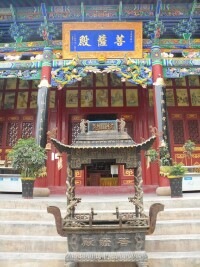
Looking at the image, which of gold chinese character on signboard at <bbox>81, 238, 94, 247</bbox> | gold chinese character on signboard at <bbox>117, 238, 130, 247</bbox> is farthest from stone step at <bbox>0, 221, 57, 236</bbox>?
gold chinese character on signboard at <bbox>117, 238, 130, 247</bbox>

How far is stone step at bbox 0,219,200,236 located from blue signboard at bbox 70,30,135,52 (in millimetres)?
5411

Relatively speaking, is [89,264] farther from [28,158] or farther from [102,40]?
[102,40]

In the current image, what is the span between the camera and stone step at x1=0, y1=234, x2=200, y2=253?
176 inches

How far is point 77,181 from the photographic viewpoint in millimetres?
9414

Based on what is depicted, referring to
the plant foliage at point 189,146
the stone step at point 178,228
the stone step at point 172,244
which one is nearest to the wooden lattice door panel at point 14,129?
the plant foliage at point 189,146

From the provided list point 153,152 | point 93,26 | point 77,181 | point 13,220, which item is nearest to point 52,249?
point 13,220

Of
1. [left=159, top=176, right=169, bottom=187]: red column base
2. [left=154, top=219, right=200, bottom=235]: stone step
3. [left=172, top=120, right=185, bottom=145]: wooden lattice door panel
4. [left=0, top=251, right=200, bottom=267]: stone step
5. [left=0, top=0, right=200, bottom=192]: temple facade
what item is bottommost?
[left=0, top=251, right=200, bottom=267]: stone step

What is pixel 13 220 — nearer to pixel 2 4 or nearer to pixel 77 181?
pixel 77 181

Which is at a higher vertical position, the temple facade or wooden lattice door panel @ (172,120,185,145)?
the temple facade

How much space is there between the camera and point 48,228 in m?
4.88

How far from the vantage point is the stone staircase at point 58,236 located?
4.12 meters

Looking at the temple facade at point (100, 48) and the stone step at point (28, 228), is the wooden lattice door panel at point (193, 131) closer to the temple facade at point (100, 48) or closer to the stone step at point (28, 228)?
the temple facade at point (100, 48)

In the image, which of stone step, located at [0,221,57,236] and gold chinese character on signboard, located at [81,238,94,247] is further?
stone step, located at [0,221,57,236]

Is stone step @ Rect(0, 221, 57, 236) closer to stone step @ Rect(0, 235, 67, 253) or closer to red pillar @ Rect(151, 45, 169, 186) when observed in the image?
stone step @ Rect(0, 235, 67, 253)
